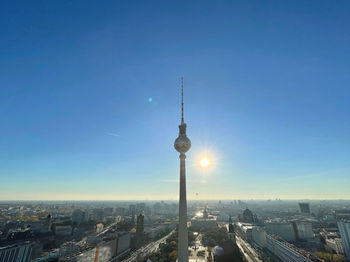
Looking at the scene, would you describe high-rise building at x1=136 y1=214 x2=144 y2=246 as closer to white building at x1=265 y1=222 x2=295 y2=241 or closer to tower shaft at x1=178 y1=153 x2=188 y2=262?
tower shaft at x1=178 y1=153 x2=188 y2=262

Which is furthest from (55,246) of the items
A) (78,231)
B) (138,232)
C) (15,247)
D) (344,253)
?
(344,253)

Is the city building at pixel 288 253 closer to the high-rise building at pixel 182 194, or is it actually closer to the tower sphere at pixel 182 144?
the high-rise building at pixel 182 194

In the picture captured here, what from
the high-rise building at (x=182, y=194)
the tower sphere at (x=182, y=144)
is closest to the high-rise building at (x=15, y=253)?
the high-rise building at (x=182, y=194)

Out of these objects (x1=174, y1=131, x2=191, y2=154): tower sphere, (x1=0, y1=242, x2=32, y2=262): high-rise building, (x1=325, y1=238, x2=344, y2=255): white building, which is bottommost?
(x1=325, y1=238, x2=344, y2=255): white building

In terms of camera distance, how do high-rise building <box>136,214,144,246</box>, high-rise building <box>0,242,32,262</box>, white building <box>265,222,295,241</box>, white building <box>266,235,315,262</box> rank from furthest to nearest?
white building <box>265,222,295,241</box>, high-rise building <box>136,214,144,246</box>, white building <box>266,235,315,262</box>, high-rise building <box>0,242,32,262</box>

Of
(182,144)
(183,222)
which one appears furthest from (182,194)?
(182,144)

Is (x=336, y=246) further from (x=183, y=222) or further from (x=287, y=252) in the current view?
(x=183, y=222)

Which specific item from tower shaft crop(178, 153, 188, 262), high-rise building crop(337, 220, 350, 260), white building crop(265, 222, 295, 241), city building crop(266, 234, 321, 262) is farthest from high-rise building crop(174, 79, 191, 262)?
white building crop(265, 222, 295, 241)
